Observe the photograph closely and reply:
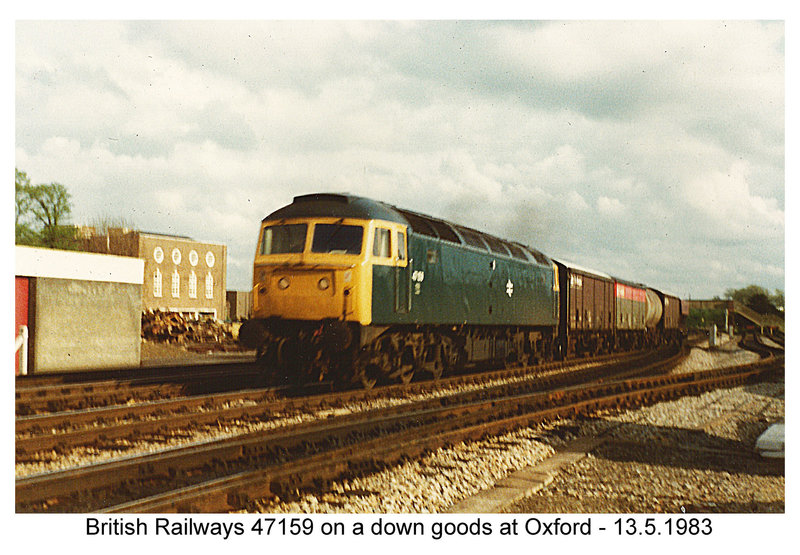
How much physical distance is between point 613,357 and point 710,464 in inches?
773

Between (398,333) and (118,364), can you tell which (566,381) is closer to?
(398,333)

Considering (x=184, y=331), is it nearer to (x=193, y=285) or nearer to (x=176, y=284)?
(x=176, y=284)

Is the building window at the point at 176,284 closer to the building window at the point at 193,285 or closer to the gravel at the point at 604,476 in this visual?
the building window at the point at 193,285

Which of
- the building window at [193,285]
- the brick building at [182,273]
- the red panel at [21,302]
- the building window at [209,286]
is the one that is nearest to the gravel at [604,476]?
the red panel at [21,302]

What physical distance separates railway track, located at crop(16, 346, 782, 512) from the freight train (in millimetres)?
1825

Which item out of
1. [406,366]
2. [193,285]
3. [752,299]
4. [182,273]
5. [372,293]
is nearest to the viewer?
[372,293]

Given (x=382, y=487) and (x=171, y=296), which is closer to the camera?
(x=382, y=487)

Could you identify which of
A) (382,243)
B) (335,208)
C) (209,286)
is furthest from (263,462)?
(209,286)

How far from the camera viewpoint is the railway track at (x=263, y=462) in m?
5.82

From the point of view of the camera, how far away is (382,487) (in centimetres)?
678

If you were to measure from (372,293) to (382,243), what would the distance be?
0.97m

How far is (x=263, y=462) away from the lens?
7516 mm

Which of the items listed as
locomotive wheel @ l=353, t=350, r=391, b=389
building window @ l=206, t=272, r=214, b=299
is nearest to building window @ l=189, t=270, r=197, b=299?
building window @ l=206, t=272, r=214, b=299
